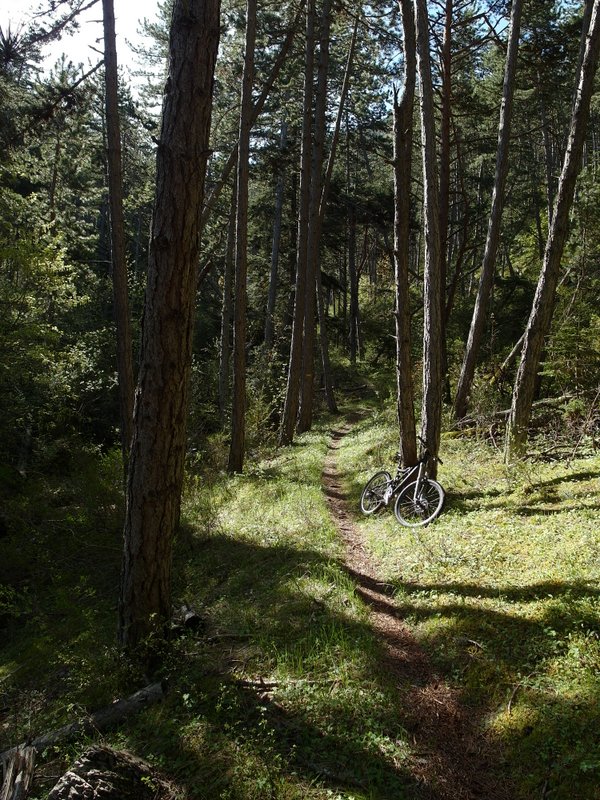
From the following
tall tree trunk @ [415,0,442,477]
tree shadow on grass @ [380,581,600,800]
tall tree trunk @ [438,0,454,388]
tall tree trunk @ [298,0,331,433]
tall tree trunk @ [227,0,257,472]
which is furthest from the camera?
tall tree trunk @ [298,0,331,433]

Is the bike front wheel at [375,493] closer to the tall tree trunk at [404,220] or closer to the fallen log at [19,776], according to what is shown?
the tall tree trunk at [404,220]

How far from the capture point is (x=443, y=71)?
1341cm

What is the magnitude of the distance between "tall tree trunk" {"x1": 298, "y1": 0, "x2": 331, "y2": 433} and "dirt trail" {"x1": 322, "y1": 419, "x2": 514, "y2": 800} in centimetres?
1321

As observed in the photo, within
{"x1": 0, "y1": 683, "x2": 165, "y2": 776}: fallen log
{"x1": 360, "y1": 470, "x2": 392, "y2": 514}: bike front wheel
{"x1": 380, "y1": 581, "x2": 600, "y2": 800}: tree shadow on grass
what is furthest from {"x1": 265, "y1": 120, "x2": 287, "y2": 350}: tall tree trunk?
{"x1": 0, "y1": 683, "x2": 165, "y2": 776}: fallen log

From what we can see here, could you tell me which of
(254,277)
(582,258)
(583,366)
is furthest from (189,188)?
(254,277)

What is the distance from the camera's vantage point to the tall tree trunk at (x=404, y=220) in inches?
333

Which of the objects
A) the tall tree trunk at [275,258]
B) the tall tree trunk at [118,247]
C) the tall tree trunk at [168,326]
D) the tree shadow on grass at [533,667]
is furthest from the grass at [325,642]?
the tall tree trunk at [275,258]


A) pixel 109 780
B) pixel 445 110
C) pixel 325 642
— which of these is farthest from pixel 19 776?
pixel 445 110

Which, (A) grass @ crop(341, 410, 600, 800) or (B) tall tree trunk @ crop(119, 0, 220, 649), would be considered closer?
(A) grass @ crop(341, 410, 600, 800)

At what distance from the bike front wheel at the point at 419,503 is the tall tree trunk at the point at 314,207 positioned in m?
10.4

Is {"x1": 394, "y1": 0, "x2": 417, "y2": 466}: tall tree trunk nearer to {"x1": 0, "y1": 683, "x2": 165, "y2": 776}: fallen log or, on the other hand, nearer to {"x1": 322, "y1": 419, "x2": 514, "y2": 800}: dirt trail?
{"x1": 322, "y1": 419, "x2": 514, "y2": 800}: dirt trail

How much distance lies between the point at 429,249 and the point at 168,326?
5279 mm

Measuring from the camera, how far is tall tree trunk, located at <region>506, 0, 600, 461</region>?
8430 mm

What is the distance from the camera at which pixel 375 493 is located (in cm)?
941
